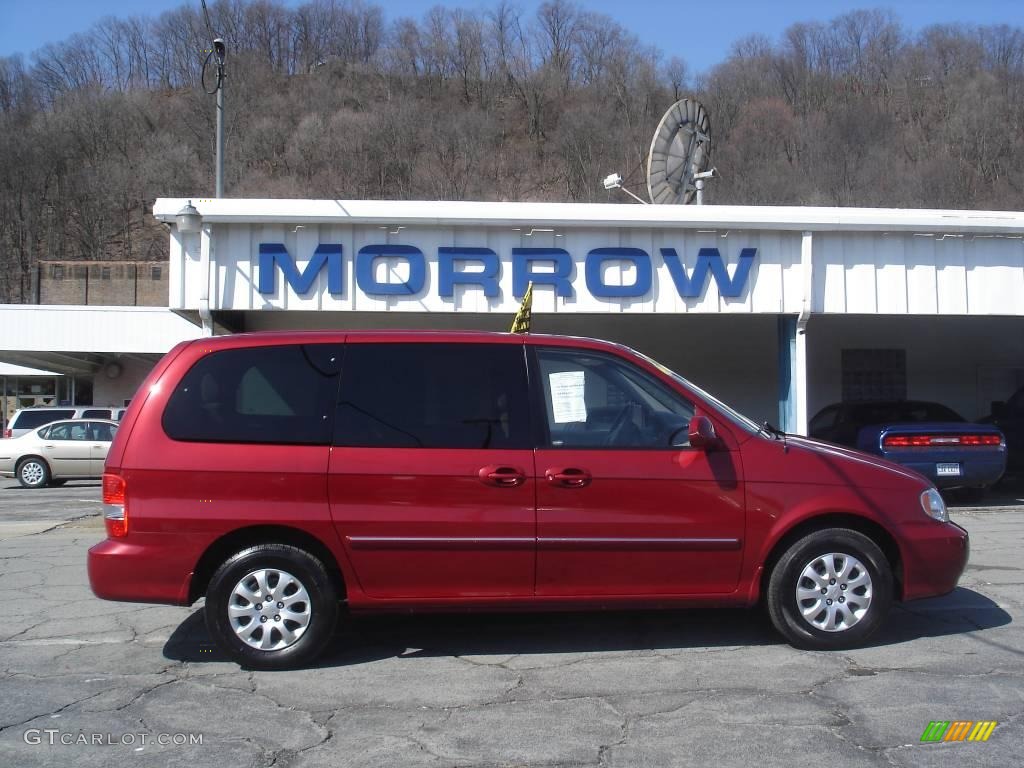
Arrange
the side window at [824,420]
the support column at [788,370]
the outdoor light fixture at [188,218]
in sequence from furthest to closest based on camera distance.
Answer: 1. the side window at [824,420]
2. the support column at [788,370]
3. the outdoor light fixture at [188,218]

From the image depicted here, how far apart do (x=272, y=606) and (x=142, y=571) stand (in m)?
0.77

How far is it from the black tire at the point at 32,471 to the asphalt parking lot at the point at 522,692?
43.7 ft

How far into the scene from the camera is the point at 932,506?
229 inches

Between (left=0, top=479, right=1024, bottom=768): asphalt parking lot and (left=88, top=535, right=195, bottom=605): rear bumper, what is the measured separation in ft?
1.73

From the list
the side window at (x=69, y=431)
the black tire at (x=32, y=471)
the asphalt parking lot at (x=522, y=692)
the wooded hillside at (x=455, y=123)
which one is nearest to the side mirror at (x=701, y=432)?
the asphalt parking lot at (x=522, y=692)

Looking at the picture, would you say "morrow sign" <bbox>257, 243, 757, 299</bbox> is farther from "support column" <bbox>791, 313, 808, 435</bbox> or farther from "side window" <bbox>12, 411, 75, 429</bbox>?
"side window" <bbox>12, 411, 75, 429</bbox>

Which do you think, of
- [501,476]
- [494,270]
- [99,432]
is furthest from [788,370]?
[99,432]

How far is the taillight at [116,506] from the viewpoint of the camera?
210 inches

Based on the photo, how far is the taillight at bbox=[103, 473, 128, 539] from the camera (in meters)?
5.34

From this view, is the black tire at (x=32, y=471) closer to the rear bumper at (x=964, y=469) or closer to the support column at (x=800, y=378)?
the support column at (x=800, y=378)

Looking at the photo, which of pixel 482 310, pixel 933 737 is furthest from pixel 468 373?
pixel 482 310

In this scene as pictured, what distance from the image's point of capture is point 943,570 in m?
5.75

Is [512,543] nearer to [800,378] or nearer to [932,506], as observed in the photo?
[932,506]

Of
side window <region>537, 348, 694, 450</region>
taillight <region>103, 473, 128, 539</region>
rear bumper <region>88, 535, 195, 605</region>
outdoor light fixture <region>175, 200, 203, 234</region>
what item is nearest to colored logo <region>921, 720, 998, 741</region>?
side window <region>537, 348, 694, 450</region>
